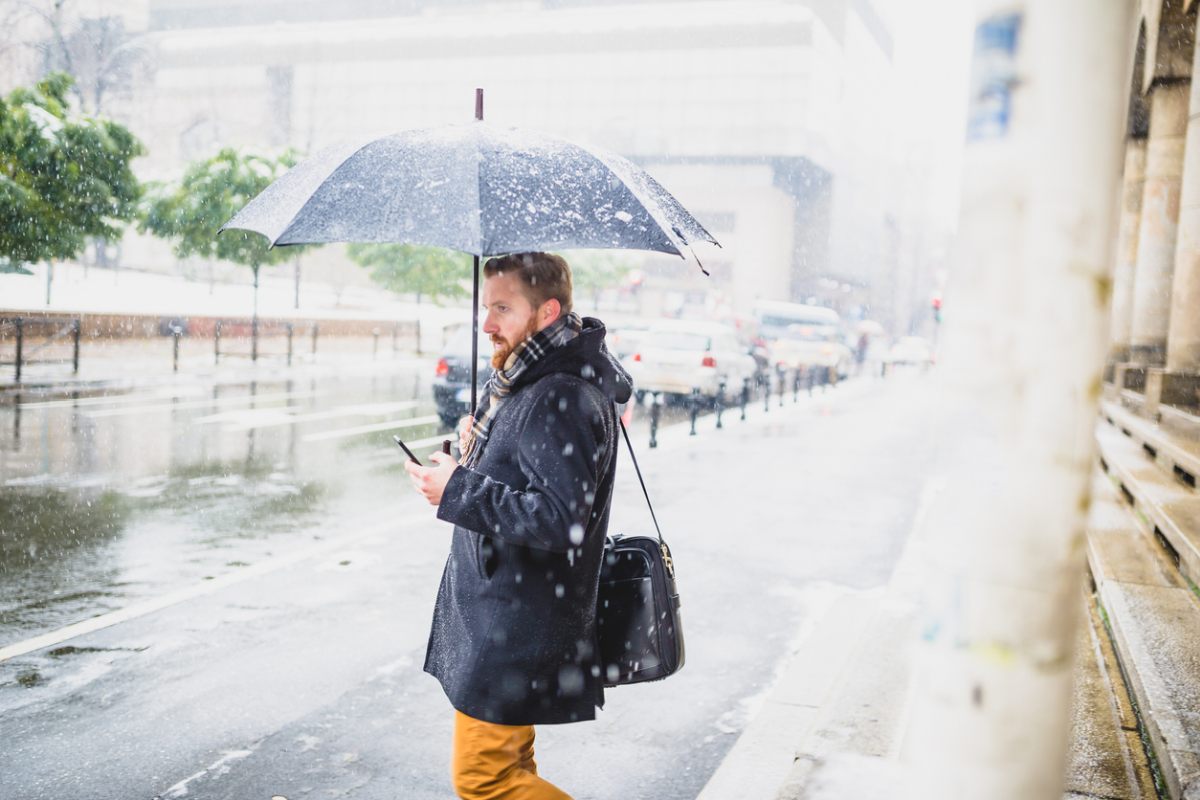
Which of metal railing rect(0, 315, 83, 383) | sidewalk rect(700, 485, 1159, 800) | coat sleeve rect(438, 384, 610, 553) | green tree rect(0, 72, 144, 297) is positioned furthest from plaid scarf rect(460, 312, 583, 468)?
metal railing rect(0, 315, 83, 383)

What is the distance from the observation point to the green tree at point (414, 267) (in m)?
34.0

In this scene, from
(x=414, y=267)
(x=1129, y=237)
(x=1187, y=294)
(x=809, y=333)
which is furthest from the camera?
(x=809, y=333)

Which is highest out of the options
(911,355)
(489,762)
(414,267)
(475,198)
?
(414,267)

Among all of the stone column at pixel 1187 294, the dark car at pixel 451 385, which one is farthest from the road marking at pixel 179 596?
the stone column at pixel 1187 294

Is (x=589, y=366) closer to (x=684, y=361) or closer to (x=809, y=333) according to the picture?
(x=684, y=361)

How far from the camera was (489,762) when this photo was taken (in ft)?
8.89

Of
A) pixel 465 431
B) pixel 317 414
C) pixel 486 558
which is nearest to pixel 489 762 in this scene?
pixel 486 558

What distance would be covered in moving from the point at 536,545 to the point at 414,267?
107 ft

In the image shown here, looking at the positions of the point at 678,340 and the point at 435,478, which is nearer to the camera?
the point at 435,478

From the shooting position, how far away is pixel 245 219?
3.58m

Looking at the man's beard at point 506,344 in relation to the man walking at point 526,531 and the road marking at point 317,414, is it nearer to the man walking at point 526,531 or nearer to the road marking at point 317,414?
the man walking at point 526,531

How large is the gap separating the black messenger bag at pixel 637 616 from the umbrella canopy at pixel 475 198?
A: 586 mm

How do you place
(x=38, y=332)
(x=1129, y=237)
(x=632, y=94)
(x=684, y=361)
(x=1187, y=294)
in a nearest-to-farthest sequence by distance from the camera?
(x=1187, y=294), (x=1129, y=237), (x=684, y=361), (x=38, y=332), (x=632, y=94)

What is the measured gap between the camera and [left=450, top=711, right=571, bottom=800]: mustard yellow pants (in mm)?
2695
